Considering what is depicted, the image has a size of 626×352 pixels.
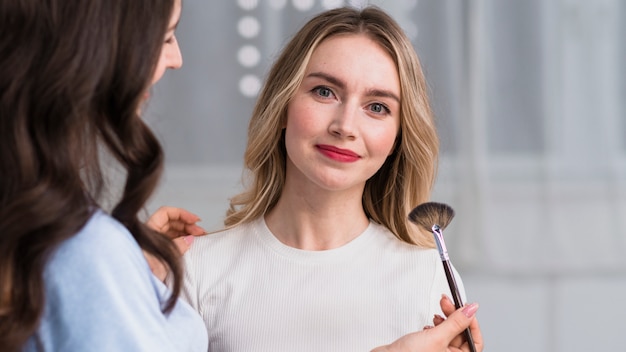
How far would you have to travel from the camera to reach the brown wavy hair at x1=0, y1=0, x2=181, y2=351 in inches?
29.7

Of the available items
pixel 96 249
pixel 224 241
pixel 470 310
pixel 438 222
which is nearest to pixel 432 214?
pixel 438 222

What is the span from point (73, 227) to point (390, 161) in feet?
2.27

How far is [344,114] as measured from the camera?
4.02 feet

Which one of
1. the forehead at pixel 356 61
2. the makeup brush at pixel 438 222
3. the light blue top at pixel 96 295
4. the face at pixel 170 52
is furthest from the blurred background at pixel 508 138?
the light blue top at pixel 96 295

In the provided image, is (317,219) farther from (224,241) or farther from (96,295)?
(96,295)

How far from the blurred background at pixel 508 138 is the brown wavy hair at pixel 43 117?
158 centimetres

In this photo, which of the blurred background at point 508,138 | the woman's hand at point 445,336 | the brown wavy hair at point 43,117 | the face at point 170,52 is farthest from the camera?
the blurred background at point 508,138

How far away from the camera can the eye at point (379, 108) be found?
4.16 feet

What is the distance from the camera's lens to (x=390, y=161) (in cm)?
137

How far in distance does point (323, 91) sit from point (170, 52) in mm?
325

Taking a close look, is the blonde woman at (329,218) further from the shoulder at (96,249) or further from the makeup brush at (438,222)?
the shoulder at (96,249)

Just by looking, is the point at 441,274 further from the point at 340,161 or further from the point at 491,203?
the point at 491,203

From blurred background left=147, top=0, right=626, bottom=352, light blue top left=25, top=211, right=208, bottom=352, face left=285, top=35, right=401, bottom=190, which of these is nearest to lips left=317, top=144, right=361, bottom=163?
face left=285, top=35, right=401, bottom=190

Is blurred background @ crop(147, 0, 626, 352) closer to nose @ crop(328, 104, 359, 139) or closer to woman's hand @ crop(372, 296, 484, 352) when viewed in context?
nose @ crop(328, 104, 359, 139)
